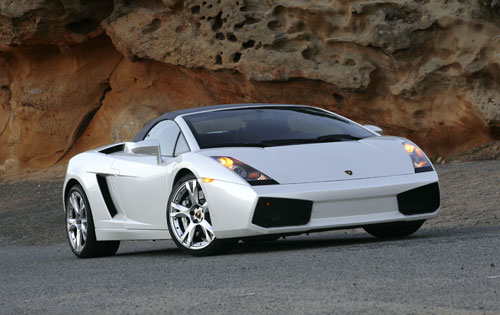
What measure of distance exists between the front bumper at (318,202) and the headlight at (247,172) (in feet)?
0.18

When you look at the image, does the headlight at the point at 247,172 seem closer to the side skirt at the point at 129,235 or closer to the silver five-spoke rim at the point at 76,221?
the side skirt at the point at 129,235

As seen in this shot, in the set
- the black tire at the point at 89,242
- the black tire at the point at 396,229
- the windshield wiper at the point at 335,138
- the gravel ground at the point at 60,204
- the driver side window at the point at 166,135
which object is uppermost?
the windshield wiper at the point at 335,138

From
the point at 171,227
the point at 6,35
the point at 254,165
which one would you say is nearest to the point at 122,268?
the point at 171,227

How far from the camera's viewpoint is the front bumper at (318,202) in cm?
684

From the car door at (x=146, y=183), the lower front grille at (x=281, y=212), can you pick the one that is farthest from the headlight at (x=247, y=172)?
the car door at (x=146, y=183)

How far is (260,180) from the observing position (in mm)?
6891

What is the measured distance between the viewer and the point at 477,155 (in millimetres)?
16328

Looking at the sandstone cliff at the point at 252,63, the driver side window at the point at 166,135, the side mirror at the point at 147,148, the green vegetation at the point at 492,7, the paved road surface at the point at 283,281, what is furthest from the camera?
the sandstone cliff at the point at 252,63

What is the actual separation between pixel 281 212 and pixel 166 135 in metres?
1.89

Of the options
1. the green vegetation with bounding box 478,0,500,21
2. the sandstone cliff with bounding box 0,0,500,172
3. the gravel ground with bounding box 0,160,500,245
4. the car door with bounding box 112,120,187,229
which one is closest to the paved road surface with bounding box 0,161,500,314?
the car door with bounding box 112,120,187,229

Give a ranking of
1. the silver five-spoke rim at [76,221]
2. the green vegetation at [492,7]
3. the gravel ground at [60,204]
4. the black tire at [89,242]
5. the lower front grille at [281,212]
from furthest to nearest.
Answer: the green vegetation at [492,7] → the gravel ground at [60,204] → the silver five-spoke rim at [76,221] → the black tire at [89,242] → the lower front grille at [281,212]

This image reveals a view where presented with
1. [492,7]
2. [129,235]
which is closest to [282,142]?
[129,235]

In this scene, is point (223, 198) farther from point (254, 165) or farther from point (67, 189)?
point (67, 189)

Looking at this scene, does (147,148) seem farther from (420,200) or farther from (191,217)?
(420,200)
